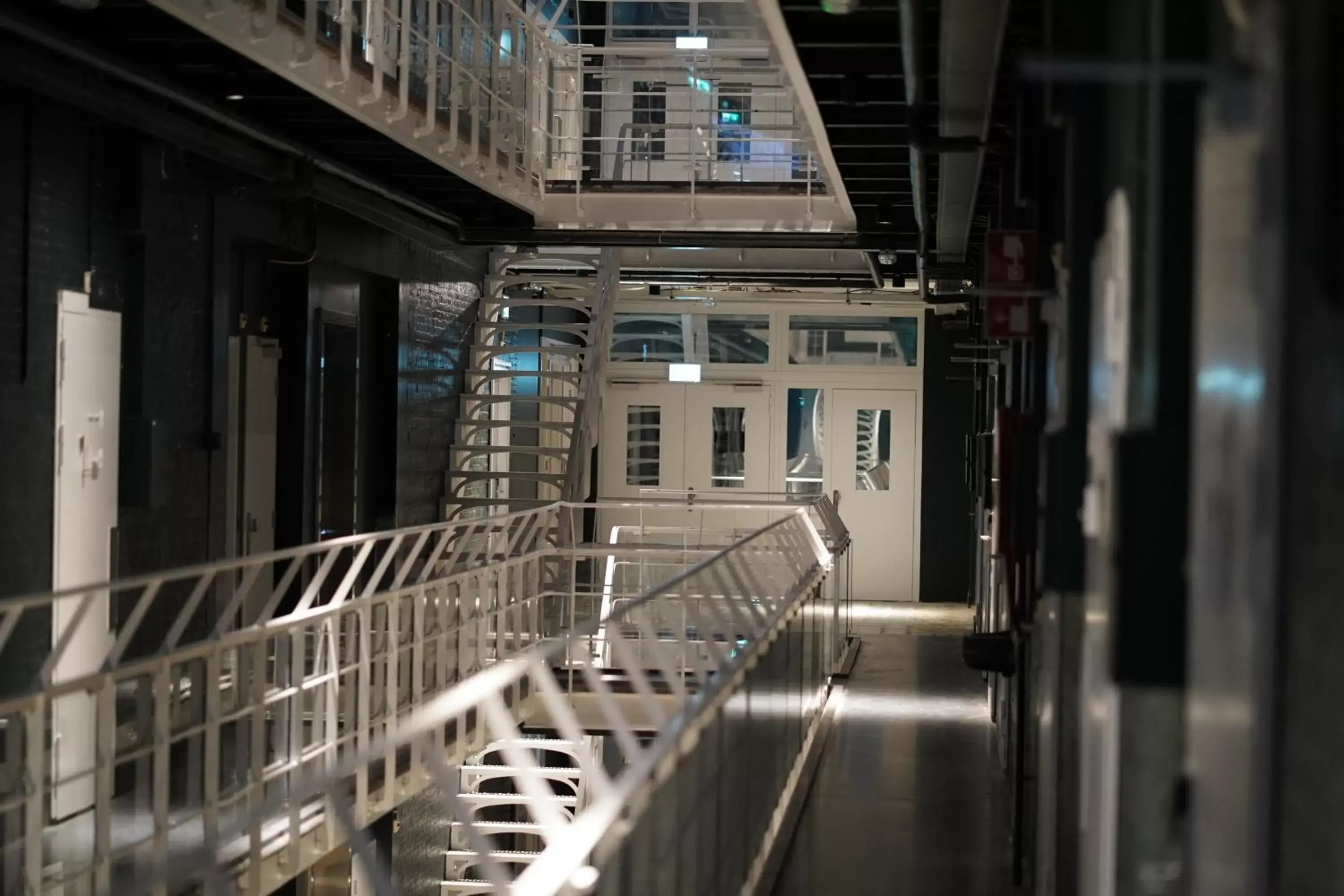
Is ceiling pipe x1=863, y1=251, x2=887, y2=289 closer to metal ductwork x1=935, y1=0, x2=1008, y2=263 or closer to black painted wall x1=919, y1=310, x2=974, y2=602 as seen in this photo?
metal ductwork x1=935, y1=0, x2=1008, y2=263

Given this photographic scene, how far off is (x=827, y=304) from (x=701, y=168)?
3274mm

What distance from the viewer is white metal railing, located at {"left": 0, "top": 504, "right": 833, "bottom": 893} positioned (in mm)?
3234

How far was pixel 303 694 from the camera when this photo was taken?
244 inches

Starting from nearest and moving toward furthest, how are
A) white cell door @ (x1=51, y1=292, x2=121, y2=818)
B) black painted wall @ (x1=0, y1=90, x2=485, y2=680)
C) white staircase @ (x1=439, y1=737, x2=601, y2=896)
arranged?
black painted wall @ (x1=0, y1=90, x2=485, y2=680), white cell door @ (x1=51, y1=292, x2=121, y2=818), white staircase @ (x1=439, y1=737, x2=601, y2=896)

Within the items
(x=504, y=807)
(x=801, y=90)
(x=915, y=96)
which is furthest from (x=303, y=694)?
(x=504, y=807)

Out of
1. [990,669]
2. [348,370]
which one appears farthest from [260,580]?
[990,669]

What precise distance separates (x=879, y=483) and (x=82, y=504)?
10.7 m

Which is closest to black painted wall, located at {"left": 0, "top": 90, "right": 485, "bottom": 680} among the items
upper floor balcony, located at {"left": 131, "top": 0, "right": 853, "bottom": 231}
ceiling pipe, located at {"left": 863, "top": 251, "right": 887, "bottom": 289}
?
upper floor balcony, located at {"left": 131, "top": 0, "right": 853, "bottom": 231}

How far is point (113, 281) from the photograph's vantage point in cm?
709

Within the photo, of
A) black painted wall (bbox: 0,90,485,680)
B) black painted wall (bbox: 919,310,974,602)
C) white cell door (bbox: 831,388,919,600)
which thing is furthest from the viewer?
white cell door (bbox: 831,388,919,600)

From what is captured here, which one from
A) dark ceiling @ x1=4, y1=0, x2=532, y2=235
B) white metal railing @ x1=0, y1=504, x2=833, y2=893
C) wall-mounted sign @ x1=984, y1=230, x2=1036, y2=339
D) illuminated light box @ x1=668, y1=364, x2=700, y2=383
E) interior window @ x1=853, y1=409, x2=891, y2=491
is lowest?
white metal railing @ x1=0, y1=504, x2=833, y2=893

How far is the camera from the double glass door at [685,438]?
54.4ft

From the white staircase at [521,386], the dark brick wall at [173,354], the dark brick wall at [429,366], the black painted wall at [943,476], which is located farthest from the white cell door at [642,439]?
the dark brick wall at [173,354]

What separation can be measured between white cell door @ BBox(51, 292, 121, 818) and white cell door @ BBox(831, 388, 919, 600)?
1028 cm
